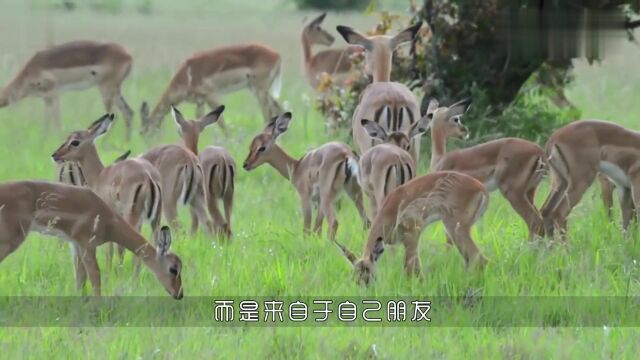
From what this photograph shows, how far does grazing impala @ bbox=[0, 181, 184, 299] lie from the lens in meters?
6.59

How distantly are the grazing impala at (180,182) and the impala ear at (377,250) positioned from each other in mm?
1542

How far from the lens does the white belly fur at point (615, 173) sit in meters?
7.71

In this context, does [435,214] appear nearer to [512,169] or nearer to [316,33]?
[512,169]

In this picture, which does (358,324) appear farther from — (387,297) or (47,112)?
(47,112)

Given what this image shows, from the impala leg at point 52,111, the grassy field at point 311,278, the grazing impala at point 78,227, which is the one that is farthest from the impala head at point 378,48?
the grazing impala at point 78,227

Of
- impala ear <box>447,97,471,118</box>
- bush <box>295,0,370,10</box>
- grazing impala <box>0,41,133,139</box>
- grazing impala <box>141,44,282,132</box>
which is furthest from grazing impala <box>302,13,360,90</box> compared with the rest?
bush <box>295,0,370,10</box>

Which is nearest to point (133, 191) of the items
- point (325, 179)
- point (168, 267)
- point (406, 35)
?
point (168, 267)

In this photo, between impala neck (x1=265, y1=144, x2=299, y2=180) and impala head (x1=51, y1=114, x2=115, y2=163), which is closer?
impala head (x1=51, y1=114, x2=115, y2=163)

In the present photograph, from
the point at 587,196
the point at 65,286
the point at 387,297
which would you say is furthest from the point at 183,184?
the point at 587,196

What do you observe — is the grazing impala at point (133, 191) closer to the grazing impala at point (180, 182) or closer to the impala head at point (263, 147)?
the grazing impala at point (180, 182)

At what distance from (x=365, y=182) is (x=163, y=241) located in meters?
1.81

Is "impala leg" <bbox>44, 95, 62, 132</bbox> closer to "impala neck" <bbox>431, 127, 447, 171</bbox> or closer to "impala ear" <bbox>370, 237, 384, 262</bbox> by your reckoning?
"impala neck" <bbox>431, 127, 447, 171</bbox>

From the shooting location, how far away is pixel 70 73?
14.4 m

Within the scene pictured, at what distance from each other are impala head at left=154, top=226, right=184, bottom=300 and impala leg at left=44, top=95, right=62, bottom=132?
6.72 metres
